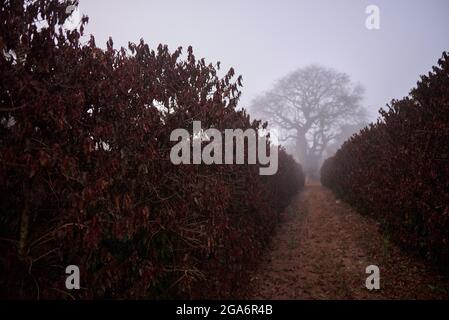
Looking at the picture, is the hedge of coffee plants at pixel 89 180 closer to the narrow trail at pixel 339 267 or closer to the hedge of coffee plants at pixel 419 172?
the narrow trail at pixel 339 267

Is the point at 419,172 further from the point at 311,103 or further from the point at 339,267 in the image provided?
the point at 311,103

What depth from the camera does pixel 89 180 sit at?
2.79m

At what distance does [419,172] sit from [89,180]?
5.54 metres

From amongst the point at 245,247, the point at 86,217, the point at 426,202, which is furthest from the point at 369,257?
the point at 86,217

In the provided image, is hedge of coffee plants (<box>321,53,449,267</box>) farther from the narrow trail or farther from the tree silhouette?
the tree silhouette

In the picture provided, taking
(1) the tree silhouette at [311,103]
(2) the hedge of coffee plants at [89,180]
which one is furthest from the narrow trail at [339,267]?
(1) the tree silhouette at [311,103]

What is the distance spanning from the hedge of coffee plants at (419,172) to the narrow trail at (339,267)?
0.46 meters

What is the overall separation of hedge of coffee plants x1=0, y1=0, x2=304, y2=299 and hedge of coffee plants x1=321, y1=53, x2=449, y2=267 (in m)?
3.71

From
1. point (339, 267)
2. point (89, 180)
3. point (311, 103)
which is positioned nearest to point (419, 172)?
point (339, 267)

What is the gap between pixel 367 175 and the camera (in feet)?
29.9

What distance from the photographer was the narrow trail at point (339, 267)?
5.03 meters

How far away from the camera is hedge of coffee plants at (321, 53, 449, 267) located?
482 centimetres
